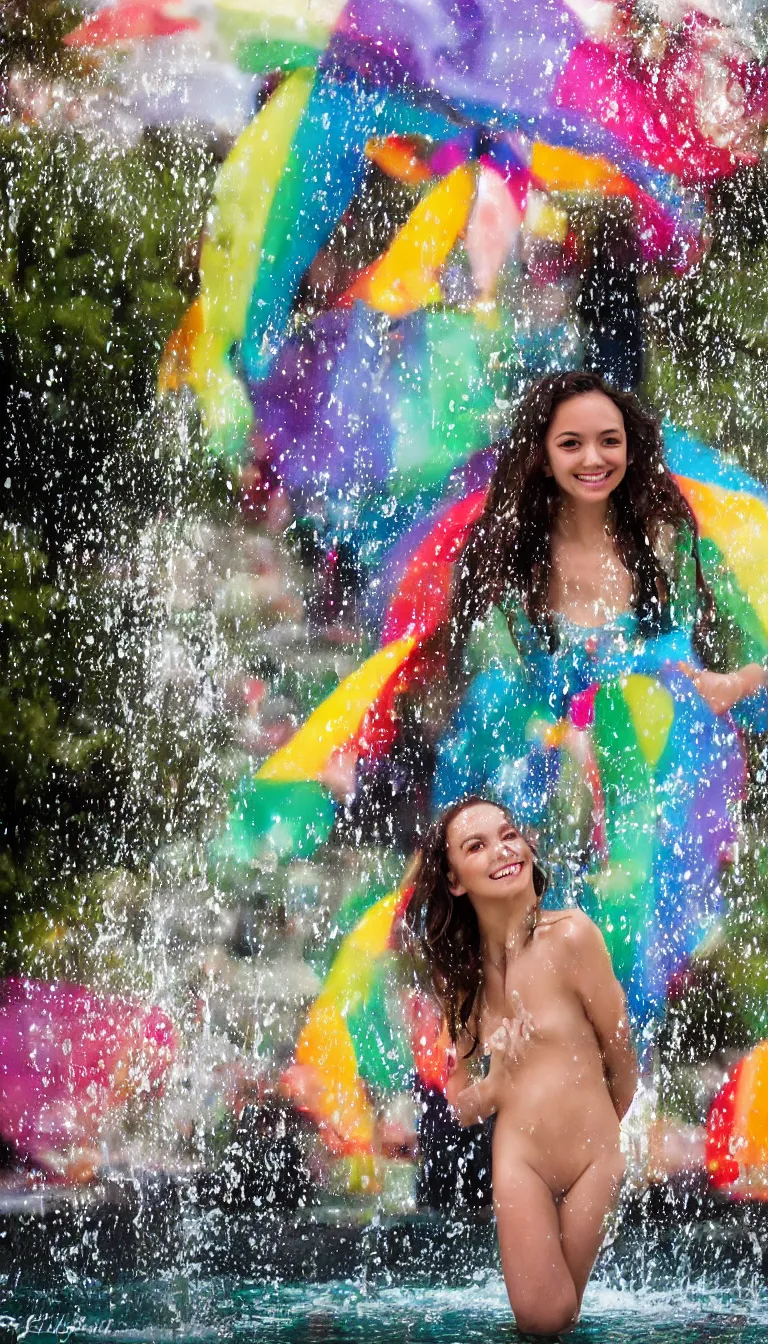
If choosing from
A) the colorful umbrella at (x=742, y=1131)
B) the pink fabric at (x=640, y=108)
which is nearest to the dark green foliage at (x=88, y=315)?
the pink fabric at (x=640, y=108)

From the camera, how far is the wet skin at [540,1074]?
8.59 ft

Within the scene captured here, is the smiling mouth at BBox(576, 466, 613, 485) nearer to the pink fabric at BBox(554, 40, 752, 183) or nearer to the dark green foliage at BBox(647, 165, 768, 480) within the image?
the dark green foliage at BBox(647, 165, 768, 480)

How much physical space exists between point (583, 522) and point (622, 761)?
58cm

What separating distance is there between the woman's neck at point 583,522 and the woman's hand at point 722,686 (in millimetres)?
406

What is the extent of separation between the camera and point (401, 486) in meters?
3.95

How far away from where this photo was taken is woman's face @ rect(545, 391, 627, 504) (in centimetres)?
369

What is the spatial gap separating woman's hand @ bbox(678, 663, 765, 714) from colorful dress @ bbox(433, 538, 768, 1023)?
0.8 inches

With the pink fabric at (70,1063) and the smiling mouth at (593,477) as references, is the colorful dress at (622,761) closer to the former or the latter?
the smiling mouth at (593,477)

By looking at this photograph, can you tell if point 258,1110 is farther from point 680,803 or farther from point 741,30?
point 741,30

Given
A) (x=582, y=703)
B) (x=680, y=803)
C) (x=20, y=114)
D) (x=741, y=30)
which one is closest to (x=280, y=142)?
(x=20, y=114)

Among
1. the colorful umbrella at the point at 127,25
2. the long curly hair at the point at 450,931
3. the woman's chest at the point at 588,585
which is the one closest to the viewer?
the long curly hair at the point at 450,931

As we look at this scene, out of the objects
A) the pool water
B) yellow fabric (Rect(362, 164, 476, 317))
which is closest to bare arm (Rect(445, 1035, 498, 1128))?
the pool water

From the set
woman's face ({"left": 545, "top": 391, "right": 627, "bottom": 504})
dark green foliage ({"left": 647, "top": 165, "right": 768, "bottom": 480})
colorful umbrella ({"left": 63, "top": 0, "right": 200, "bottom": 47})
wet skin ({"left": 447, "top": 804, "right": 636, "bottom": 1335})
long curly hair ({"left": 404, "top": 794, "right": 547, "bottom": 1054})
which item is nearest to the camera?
wet skin ({"left": 447, "top": 804, "right": 636, "bottom": 1335})

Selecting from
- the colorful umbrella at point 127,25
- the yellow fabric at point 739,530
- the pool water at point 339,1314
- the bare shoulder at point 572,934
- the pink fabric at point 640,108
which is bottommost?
the pool water at point 339,1314
